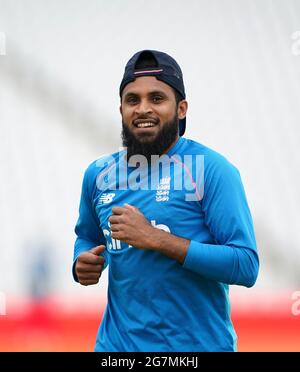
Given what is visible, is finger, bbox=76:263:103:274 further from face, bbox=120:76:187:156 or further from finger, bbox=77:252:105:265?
face, bbox=120:76:187:156

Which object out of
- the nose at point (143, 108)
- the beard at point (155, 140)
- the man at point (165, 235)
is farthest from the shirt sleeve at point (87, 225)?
the nose at point (143, 108)

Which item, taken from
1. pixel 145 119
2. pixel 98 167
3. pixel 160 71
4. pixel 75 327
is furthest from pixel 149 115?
pixel 75 327

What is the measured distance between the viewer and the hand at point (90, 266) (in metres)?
1.97

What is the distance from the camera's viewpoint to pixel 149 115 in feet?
6.43

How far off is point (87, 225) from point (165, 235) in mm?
501

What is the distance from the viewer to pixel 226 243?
1.82 metres

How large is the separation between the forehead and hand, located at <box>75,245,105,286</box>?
506 mm

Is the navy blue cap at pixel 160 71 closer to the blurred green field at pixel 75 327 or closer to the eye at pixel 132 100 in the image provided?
the eye at pixel 132 100

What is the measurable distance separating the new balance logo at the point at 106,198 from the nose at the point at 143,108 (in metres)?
0.28

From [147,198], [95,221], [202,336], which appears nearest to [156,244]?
[147,198]

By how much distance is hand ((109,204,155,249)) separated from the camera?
1774 millimetres

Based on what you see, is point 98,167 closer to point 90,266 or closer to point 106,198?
point 106,198

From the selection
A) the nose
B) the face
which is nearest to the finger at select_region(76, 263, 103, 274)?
the face
